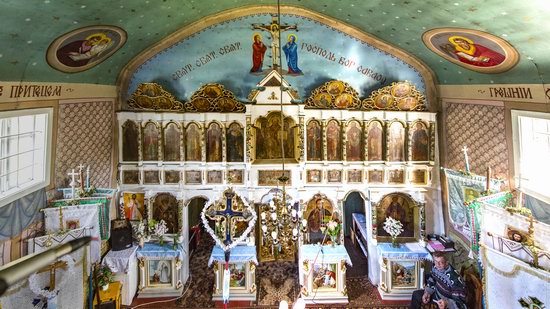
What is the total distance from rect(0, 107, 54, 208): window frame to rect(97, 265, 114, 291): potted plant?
8.47ft

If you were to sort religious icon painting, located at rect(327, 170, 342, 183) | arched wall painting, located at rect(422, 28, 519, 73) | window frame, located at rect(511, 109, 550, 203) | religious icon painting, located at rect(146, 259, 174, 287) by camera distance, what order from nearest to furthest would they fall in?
1. arched wall painting, located at rect(422, 28, 519, 73)
2. window frame, located at rect(511, 109, 550, 203)
3. religious icon painting, located at rect(146, 259, 174, 287)
4. religious icon painting, located at rect(327, 170, 342, 183)

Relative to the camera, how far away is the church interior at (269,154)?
795 centimetres

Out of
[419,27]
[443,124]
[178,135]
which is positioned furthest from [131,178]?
[443,124]

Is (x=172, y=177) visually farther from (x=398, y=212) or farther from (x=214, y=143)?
(x=398, y=212)

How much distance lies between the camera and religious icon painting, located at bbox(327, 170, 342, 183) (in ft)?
35.3

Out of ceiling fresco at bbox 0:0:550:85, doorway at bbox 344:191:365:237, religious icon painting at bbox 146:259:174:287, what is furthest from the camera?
doorway at bbox 344:191:365:237

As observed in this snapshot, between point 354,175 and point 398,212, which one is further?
point 398,212

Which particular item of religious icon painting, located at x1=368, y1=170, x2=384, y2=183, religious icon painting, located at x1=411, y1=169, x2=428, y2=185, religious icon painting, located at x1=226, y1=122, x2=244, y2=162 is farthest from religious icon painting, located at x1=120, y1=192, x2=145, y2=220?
religious icon painting, located at x1=411, y1=169, x2=428, y2=185

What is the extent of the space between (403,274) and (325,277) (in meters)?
2.22

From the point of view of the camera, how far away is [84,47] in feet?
24.0

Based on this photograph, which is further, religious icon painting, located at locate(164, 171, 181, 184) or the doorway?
the doorway

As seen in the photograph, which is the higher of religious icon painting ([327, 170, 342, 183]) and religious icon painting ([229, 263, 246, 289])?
religious icon painting ([327, 170, 342, 183])

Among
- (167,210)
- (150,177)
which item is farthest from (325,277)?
(150,177)

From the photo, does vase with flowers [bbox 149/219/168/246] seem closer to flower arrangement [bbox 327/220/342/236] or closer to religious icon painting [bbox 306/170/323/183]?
religious icon painting [bbox 306/170/323/183]
